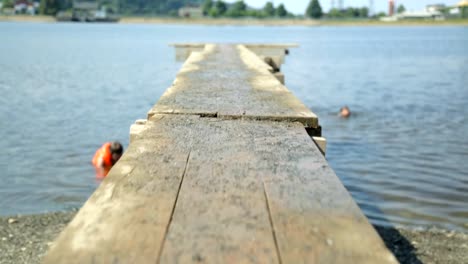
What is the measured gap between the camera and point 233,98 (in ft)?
15.4

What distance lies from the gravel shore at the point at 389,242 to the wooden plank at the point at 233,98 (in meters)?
2.14

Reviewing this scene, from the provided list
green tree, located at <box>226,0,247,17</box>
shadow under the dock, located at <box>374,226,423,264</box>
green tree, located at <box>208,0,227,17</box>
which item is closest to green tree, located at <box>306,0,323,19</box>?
green tree, located at <box>226,0,247,17</box>

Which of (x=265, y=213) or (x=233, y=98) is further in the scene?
(x=233, y=98)

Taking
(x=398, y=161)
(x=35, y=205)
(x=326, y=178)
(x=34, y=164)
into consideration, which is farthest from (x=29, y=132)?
(x=326, y=178)

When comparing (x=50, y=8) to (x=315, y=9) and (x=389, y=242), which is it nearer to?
(x=315, y=9)

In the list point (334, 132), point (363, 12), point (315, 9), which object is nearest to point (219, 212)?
point (334, 132)

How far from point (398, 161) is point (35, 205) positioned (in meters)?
6.21

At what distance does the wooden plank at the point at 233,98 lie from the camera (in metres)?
3.83

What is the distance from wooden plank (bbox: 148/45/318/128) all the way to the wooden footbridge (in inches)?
10.2

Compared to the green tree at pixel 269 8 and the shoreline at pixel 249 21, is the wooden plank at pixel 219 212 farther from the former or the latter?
the green tree at pixel 269 8

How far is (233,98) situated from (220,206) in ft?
8.87

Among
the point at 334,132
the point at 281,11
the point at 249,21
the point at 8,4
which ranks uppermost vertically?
the point at 8,4

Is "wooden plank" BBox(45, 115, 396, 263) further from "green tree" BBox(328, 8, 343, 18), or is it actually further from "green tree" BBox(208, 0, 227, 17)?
"green tree" BBox(328, 8, 343, 18)

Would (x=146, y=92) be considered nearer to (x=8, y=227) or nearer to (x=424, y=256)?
(x=8, y=227)
